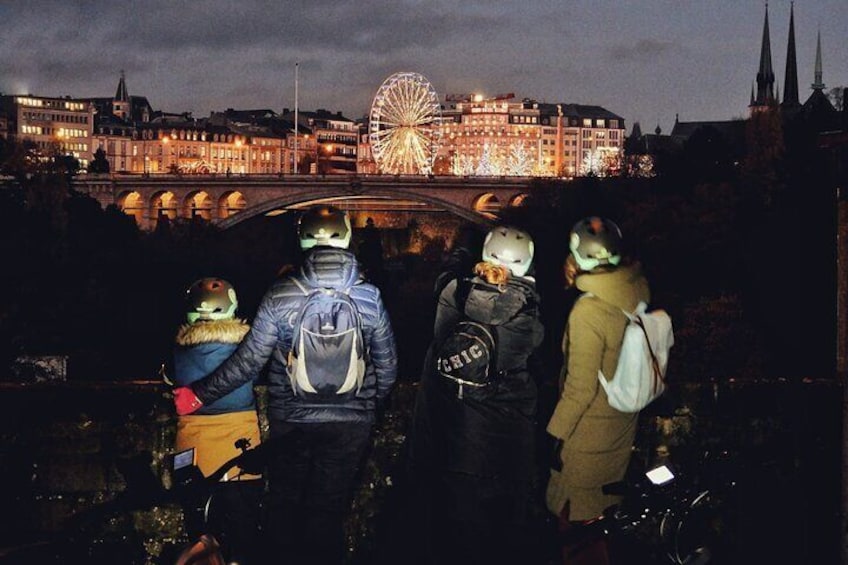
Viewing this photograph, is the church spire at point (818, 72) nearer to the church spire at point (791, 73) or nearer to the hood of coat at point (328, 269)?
the church spire at point (791, 73)

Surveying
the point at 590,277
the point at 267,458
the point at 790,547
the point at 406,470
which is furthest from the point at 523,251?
the point at 790,547

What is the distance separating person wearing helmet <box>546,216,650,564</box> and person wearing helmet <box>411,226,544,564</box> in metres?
0.22

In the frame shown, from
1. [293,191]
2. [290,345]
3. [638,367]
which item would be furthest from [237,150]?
[638,367]

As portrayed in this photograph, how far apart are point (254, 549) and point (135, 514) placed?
49.3 inches

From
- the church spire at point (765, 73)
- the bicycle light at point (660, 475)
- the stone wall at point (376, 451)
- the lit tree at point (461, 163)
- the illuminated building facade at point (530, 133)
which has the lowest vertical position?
the stone wall at point (376, 451)

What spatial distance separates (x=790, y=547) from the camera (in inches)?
232

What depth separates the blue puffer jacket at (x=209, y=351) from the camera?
5289 millimetres

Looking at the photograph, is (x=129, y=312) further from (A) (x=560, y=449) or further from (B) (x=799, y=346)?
(A) (x=560, y=449)

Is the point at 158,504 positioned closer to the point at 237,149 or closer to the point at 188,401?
the point at 188,401

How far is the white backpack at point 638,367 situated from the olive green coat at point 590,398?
3 cm

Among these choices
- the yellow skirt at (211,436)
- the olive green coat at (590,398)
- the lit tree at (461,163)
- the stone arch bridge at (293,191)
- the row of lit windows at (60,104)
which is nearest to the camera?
the olive green coat at (590,398)

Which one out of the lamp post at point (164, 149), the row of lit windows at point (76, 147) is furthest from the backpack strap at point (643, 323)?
the row of lit windows at point (76, 147)

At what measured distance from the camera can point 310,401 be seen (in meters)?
5.04

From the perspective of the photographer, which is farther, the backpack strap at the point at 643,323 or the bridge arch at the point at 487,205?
the bridge arch at the point at 487,205
